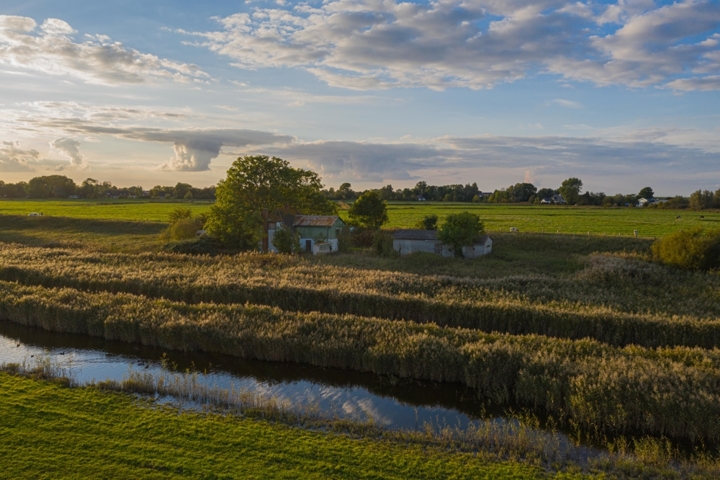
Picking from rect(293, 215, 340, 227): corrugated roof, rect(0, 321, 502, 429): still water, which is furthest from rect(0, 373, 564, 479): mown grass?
rect(293, 215, 340, 227): corrugated roof

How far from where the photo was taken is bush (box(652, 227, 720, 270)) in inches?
1464

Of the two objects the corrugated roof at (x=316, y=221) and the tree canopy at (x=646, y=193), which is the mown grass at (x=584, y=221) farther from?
the tree canopy at (x=646, y=193)

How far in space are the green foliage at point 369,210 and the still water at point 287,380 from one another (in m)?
38.6

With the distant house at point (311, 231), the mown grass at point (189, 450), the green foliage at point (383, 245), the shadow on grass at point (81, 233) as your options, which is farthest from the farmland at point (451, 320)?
the shadow on grass at point (81, 233)

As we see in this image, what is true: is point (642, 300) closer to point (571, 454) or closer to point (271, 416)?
point (571, 454)

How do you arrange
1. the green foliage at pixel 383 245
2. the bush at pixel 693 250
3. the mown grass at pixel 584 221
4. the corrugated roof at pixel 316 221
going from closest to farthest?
the bush at pixel 693 250
the green foliage at pixel 383 245
the corrugated roof at pixel 316 221
the mown grass at pixel 584 221

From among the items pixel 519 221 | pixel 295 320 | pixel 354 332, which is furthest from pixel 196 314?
pixel 519 221

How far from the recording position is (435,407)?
16578 millimetres

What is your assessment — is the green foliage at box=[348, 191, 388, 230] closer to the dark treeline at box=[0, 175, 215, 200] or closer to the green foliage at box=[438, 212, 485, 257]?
the green foliage at box=[438, 212, 485, 257]

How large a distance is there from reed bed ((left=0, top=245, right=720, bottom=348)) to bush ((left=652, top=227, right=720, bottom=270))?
186cm

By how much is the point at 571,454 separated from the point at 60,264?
122ft

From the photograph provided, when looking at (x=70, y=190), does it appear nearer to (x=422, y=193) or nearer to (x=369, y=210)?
(x=422, y=193)

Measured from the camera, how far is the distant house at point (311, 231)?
165 ft

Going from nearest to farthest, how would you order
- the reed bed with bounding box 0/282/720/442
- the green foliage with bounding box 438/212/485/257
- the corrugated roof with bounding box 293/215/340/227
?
the reed bed with bounding box 0/282/720/442, the green foliage with bounding box 438/212/485/257, the corrugated roof with bounding box 293/215/340/227
